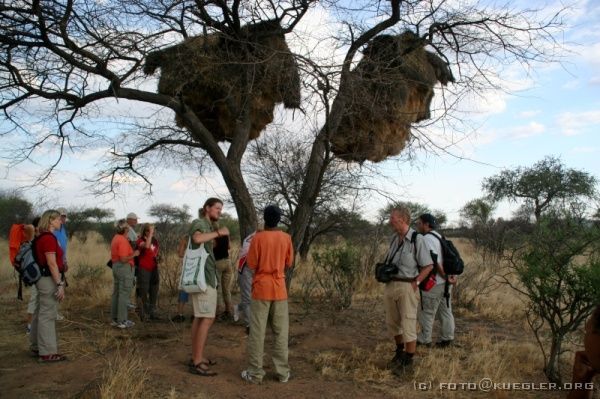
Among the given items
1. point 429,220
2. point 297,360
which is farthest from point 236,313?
point 429,220

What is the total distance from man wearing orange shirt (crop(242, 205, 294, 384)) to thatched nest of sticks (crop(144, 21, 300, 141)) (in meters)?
1.74

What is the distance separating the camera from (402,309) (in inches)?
214

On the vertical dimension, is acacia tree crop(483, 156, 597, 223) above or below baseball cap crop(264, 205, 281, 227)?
above

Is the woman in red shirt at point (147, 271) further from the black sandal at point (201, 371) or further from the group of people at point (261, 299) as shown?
the black sandal at point (201, 371)

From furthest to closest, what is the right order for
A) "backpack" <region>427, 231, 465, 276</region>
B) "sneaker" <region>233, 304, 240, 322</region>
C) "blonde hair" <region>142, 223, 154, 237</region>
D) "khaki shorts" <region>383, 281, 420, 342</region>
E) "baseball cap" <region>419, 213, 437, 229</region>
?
"blonde hair" <region>142, 223, 154, 237</region>, "sneaker" <region>233, 304, 240, 322</region>, "baseball cap" <region>419, 213, 437, 229</region>, "backpack" <region>427, 231, 465, 276</region>, "khaki shorts" <region>383, 281, 420, 342</region>

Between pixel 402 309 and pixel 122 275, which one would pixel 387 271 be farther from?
pixel 122 275

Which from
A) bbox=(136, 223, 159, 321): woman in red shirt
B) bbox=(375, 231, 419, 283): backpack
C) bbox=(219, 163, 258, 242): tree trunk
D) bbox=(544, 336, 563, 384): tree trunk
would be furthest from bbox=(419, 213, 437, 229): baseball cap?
bbox=(136, 223, 159, 321): woman in red shirt

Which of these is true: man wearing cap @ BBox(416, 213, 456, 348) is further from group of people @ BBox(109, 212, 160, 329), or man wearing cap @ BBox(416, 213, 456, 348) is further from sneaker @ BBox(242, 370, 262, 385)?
group of people @ BBox(109, 212, 160, 329)

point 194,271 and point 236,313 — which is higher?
point 194,271

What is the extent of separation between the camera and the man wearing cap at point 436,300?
643 centimetres

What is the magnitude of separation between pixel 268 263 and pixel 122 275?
3433 millimetres

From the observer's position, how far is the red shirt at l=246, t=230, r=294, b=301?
5.02 meters

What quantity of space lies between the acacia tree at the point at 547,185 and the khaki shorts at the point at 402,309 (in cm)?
1810

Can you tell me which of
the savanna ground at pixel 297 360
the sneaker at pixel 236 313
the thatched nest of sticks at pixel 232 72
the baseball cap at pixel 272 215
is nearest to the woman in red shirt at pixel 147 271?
the savanna ground at pixel 297 360
